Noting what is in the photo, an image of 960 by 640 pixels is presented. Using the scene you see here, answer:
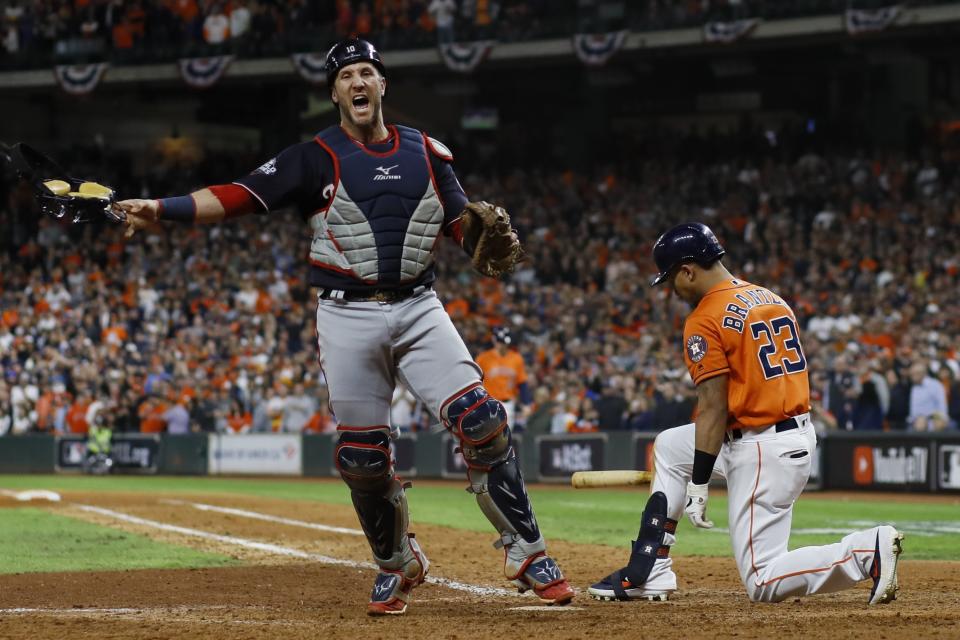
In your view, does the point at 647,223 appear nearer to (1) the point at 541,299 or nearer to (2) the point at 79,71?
(1) the point at 541,299

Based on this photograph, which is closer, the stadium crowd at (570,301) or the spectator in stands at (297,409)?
the stadium crowd at (570,301)

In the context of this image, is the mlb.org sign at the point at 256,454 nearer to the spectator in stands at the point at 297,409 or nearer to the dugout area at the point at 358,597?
the spectator in stands at the point at 297,409

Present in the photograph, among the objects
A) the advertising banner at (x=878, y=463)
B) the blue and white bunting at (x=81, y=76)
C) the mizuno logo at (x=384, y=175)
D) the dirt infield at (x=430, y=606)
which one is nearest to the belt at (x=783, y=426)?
the dirt infield at (x=430, y=606)

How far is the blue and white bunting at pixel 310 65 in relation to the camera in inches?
1059

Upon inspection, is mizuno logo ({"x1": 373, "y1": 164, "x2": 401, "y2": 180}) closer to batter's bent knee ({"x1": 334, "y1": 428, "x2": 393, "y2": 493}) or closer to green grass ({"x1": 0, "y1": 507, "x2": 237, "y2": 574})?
batter's bent knee ({"x1": 334, "y1": 428, "x2": 393, "y2": 493})

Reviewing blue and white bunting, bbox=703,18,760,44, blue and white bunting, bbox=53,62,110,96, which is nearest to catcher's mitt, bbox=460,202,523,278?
blue and white bunting, bbox=703,18,760,44

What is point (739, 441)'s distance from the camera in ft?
18.5

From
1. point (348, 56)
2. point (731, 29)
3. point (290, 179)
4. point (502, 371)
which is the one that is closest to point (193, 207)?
point (290, 179)

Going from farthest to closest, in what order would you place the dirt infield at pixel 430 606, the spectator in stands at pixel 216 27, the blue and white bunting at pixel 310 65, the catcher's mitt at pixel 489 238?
the spectator in stands at pixel 216 27 < the blue and white bunting at pixel 310 65 < the catcher's mitt at pixel 489 238 < the dirt infield at pixel 430 606

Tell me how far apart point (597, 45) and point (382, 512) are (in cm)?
2061

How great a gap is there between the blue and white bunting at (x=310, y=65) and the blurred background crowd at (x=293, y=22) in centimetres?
42

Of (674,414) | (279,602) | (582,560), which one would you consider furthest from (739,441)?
(674,414)

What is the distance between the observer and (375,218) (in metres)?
5.54

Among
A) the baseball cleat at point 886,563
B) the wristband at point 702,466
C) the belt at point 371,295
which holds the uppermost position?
the belt at point 371,295
